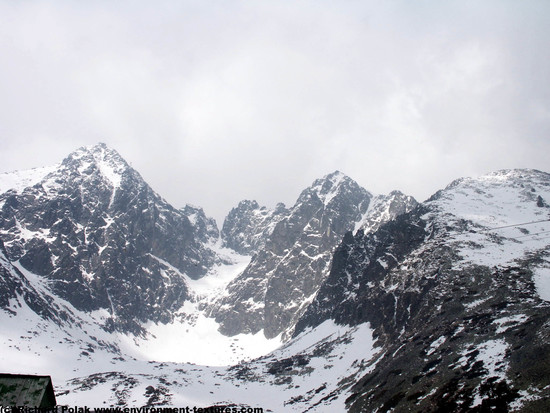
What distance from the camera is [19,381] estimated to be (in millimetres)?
52875

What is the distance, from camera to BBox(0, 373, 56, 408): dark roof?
5116cm

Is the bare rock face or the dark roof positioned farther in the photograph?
the bare rock face

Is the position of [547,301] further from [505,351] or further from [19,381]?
[19,381]

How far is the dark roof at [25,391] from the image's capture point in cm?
5116

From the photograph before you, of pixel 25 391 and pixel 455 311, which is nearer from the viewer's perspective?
pixel 25 391

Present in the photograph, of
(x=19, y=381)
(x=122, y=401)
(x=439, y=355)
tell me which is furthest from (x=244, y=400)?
(x=19, y=381)

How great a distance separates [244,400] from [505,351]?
6817 centimetres

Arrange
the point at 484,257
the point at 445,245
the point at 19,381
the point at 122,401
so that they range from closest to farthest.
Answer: the point at 19,381, the point at 122,401, the point at 484,257, the point at 445,245

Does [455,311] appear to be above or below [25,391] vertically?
above

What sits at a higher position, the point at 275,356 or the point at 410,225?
the point at 410,225

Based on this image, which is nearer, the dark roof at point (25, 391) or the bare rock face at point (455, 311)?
the dark roof at point (25, 391)

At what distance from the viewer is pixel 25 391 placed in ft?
172

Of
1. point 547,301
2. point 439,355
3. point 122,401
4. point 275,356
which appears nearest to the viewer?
point 439,355

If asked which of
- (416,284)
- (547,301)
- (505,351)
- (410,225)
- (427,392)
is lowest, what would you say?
(427,392)
